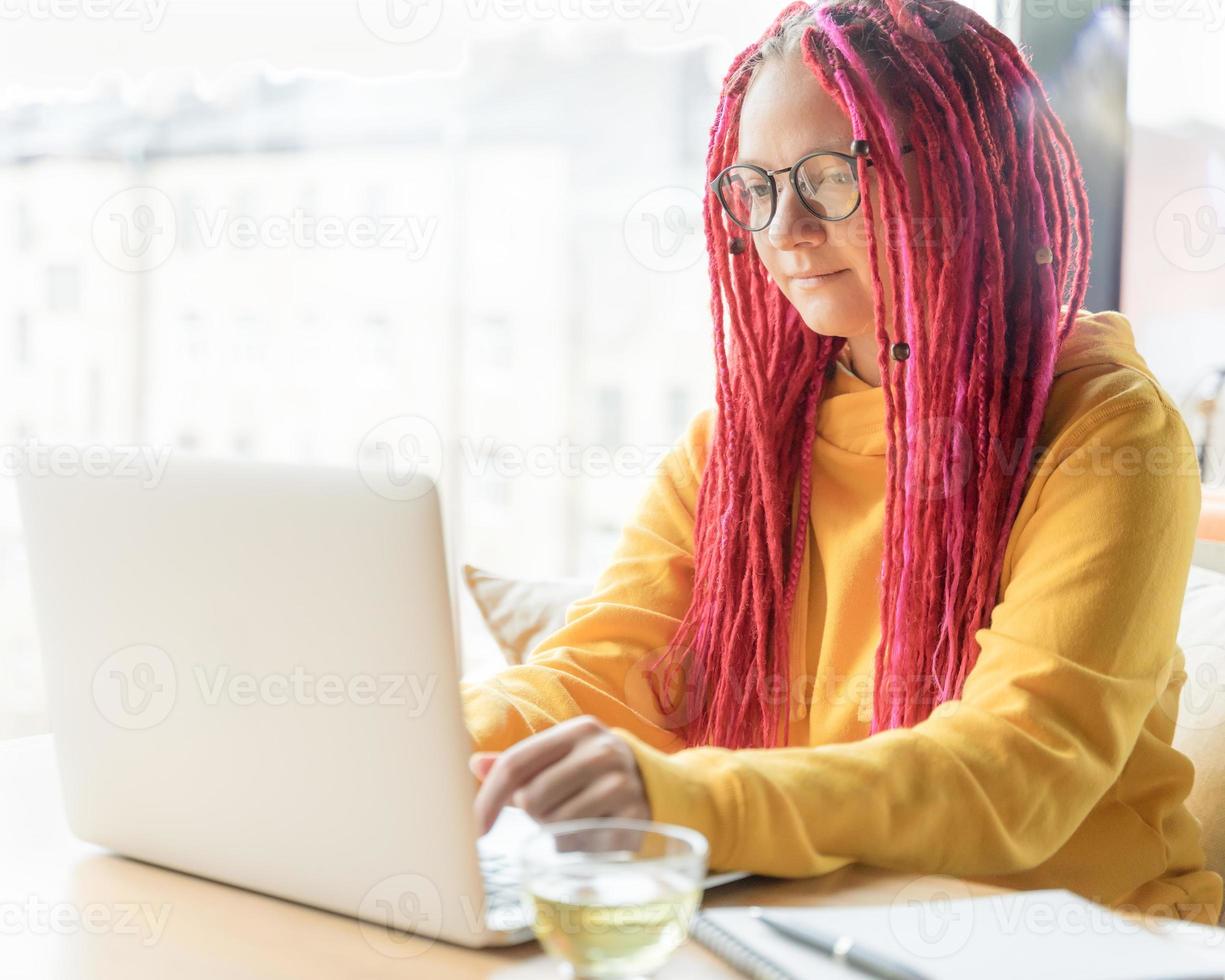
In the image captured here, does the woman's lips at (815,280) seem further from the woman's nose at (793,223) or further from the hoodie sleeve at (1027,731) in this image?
the hoodie sleeve at (1027,731)

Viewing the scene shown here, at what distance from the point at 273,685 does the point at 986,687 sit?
0.50m

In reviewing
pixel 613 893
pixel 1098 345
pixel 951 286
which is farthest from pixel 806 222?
pixel 613 893

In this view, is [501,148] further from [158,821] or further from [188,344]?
[158,821]

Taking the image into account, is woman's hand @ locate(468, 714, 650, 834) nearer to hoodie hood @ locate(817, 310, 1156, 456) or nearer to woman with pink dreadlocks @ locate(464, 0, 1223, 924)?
woman with pink dreadlocks @ locate(464, 0, 1223, 924)

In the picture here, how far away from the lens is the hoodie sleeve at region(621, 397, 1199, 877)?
845 mm

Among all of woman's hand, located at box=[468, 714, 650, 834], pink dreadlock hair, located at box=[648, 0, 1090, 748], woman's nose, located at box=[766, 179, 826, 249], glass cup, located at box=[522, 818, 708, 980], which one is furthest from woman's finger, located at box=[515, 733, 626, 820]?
woman's nose, located at box=[766, 179, 826, 249]

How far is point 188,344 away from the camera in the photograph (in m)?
2.74

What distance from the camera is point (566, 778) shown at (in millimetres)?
796

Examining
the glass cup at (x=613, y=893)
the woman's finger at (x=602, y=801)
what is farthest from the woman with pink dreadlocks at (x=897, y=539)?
the glass cup at (x=613, y=893)

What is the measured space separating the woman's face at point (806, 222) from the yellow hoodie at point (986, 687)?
4.4 inches

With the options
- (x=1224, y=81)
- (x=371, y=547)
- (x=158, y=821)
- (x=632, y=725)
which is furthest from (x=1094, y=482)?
(x=1224, y=81)

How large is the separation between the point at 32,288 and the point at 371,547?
199cm

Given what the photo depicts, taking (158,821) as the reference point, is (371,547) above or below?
above

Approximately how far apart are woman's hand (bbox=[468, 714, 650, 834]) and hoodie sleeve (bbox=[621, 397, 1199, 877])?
0.01 meters
